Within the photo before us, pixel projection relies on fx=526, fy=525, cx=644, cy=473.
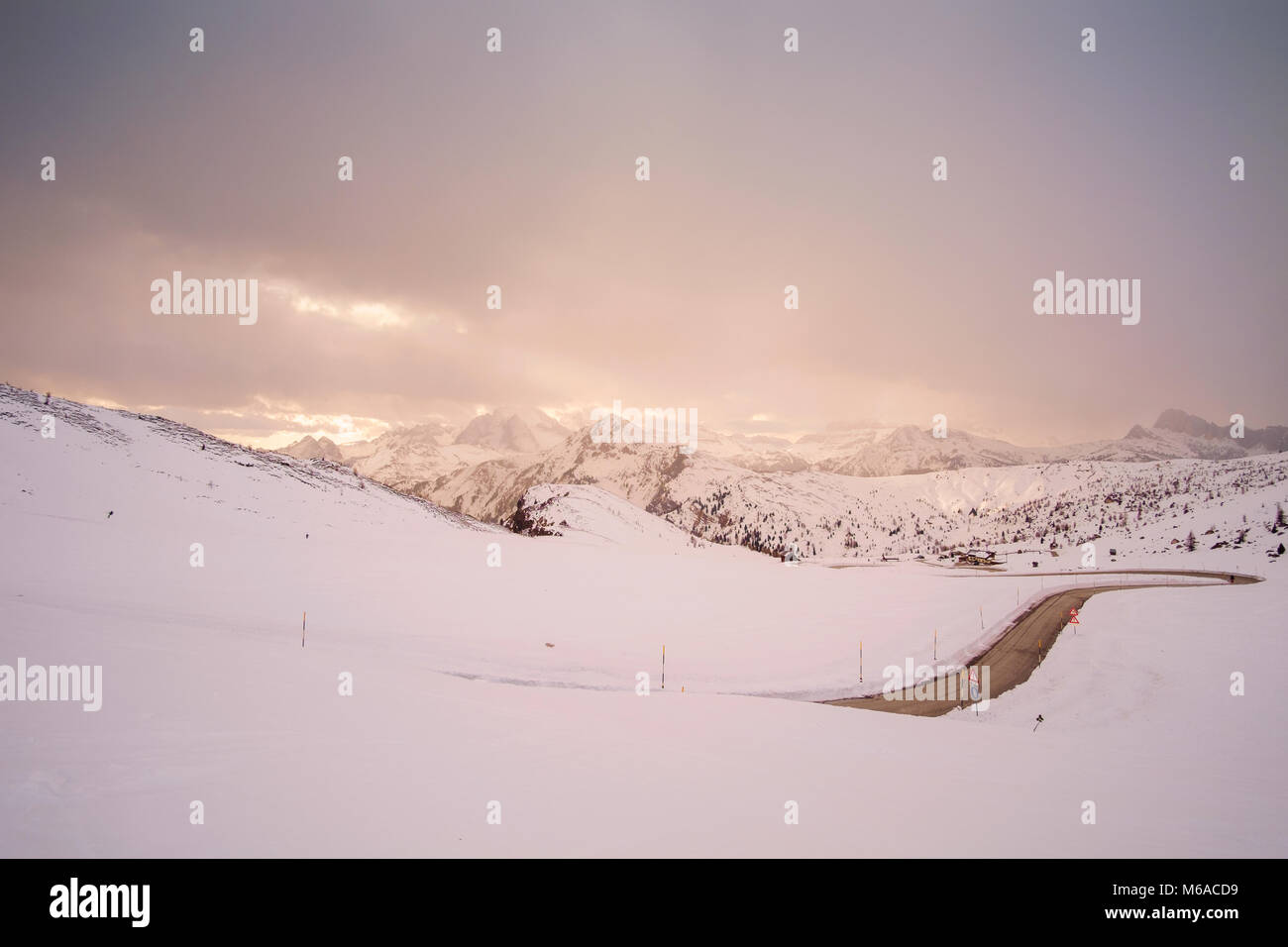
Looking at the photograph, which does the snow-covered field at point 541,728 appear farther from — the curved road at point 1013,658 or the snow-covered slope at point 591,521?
the snow-covered slope at point 591,521

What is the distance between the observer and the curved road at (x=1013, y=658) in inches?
1040

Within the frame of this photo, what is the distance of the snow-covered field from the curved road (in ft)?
4.76

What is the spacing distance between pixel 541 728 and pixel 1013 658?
3680cm

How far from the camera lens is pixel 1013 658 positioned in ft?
117

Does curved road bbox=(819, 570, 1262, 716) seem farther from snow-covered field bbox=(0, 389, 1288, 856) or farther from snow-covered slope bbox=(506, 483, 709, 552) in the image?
snow-covered slope bbox=(506, 483, 709, 552)

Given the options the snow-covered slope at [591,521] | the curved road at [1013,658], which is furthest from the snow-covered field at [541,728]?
the snow-covered slope at [591,521]

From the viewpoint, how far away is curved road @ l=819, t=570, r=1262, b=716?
86.7 feet

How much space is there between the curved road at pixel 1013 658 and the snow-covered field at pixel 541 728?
4.76 ft

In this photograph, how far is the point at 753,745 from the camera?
42.0 ft

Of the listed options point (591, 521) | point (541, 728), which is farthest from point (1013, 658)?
point (591, 521)

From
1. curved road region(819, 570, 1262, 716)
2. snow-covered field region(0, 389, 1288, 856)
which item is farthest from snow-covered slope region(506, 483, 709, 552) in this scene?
snow-covered field region(0, 389, 1288, 856)

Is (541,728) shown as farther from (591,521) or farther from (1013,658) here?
(591,521)
